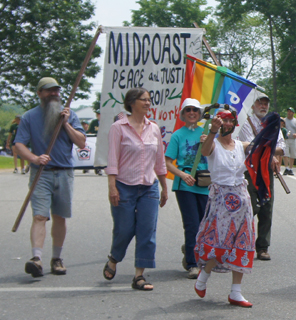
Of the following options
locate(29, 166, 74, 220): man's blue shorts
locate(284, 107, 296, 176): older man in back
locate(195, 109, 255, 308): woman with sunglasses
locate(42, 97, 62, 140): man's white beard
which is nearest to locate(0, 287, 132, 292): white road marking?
locate(29, 166, 74, 220): man's blue shorts

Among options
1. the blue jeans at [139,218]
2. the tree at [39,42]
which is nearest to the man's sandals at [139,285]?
the blue jeans at [139,218]

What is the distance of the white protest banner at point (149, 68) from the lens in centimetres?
679

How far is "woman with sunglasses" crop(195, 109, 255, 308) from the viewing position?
4816 millimetres

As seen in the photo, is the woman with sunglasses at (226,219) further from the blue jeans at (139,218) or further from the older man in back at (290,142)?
the older man in back at (290,142)

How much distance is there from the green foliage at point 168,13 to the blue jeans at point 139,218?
1569 inches

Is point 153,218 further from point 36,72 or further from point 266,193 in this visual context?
point 36,72

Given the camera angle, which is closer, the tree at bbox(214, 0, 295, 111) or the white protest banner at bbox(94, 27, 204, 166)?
the white protest banner at bbox(94, 27, 204, 166)

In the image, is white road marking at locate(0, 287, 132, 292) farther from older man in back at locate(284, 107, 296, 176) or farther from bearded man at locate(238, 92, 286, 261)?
older man in back at locate(284, 107, 296, 176)

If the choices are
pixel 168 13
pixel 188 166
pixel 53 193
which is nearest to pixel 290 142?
pixel 188 166

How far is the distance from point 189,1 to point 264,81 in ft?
67.4

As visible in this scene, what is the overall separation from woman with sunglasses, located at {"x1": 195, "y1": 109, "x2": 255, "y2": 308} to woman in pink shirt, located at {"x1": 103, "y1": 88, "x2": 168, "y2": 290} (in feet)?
2.06

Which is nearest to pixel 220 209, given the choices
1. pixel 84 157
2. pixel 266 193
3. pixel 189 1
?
pixel 266 193

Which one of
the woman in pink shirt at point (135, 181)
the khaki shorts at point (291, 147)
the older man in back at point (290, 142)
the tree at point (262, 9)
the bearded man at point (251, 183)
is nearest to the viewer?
the woman in pink shirt at point (135, 181)

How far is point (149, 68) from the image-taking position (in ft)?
22.6
